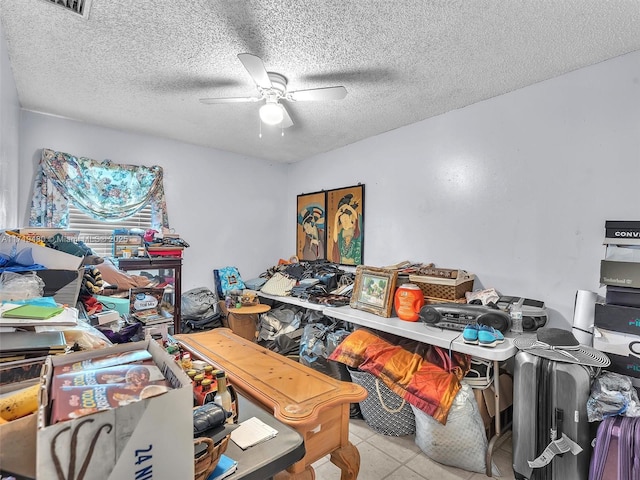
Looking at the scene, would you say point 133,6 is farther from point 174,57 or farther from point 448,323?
point 448,323

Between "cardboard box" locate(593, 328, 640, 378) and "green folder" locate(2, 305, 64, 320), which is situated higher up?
"green folder" locate(2, 305, 64, 320)

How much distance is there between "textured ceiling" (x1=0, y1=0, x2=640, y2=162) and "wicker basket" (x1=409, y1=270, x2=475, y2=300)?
57.5 inches

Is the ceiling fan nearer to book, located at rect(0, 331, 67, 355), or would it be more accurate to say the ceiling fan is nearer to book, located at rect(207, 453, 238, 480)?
book, located at rect(0, 331, 67, 355)

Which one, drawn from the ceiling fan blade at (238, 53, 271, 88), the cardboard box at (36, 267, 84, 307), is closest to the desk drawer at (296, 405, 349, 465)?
the cardboard box at (36, 267, 84, 307)

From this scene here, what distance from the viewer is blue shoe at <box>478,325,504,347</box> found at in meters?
1.88

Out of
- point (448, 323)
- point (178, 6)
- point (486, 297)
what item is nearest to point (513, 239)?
point (486, 297)

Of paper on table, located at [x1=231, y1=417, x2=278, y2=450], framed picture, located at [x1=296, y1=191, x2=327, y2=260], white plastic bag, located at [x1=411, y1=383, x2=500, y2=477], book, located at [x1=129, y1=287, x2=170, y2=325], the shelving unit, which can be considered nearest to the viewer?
paper on table, located at [x1=231, y1=417, x2=278, y2=450]

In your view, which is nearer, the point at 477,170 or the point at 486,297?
the point at 486,297

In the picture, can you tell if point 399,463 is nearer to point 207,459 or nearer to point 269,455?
point 269,455

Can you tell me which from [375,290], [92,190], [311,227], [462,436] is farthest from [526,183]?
[92,190]

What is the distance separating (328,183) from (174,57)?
7.76 feet

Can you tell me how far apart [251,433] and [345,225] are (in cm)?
304

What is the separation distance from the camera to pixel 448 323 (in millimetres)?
2266

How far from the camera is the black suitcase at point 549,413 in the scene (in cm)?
158
